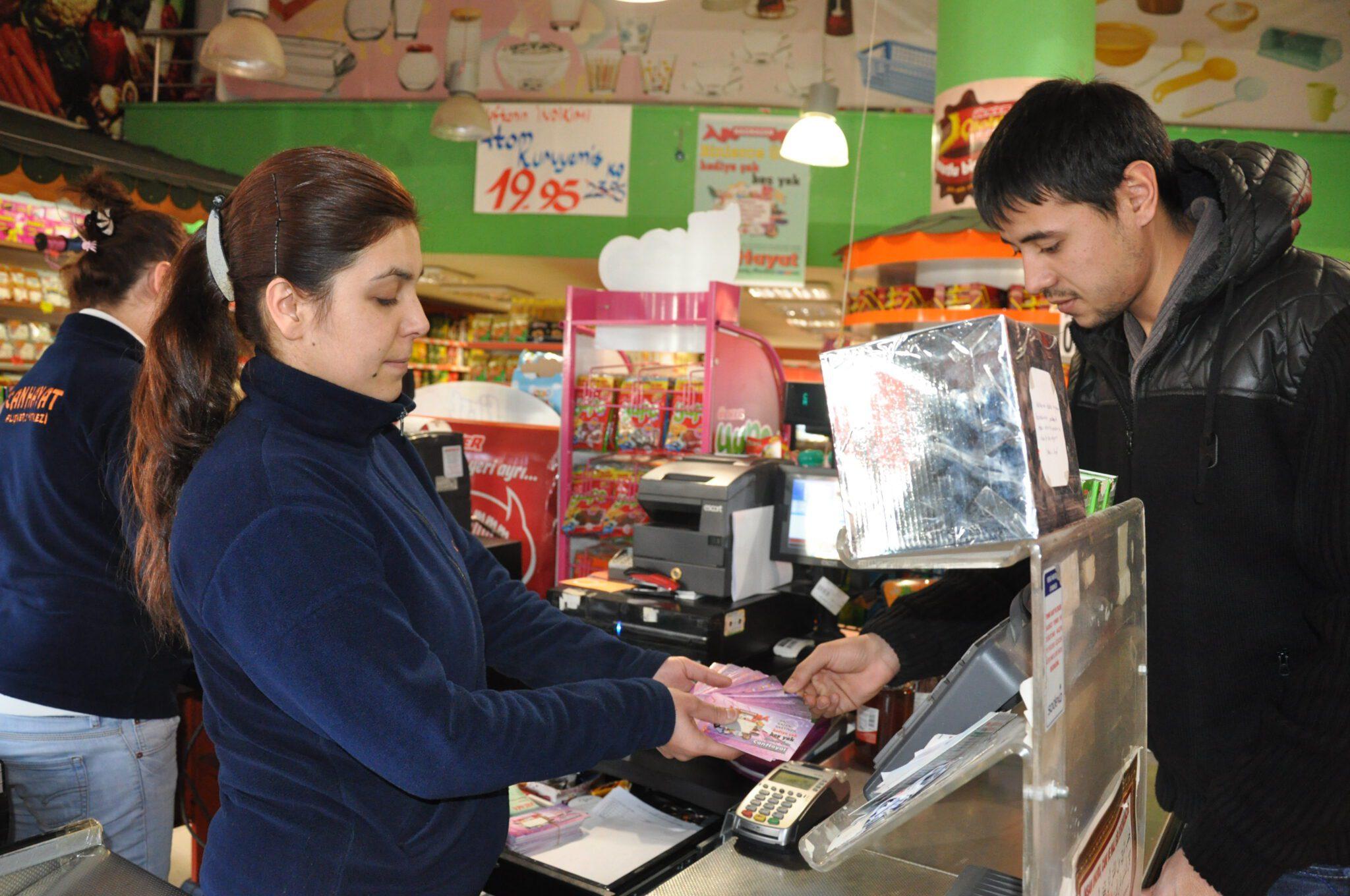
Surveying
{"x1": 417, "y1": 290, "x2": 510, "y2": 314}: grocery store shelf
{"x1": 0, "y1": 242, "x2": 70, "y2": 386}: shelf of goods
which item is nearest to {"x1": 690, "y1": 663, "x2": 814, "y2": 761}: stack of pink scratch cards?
{"x1": 0, "y1": 242, "x2": 70, "y2": 386}: shelf of goods

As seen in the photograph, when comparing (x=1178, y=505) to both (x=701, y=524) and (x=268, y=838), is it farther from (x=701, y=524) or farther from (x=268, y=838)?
(x=701, y=524)

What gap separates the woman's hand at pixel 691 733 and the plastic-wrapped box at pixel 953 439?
1.74 feet

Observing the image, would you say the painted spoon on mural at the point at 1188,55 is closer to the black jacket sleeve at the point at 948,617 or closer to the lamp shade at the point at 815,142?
the lamp shade at the point at 815,142

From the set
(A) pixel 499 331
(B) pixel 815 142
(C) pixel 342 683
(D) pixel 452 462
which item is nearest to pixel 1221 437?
(C) pixel 342 683

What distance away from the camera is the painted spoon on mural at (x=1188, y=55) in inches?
314

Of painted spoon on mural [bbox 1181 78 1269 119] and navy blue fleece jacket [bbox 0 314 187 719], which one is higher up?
painted spoon on mural [bbox 1181 78 1269 119]

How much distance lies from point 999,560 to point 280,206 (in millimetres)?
929

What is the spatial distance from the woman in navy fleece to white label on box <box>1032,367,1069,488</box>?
25.5 inches

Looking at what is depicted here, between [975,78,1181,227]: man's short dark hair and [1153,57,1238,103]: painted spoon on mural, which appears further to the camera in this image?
[1153,57,1238,103]: painted spoon on mural

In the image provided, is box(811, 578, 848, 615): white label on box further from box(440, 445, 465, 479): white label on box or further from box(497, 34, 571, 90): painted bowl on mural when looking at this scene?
box(497, 34, 571, 90): painted bowl on mural

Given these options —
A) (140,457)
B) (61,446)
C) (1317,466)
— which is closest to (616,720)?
A: (140,457)

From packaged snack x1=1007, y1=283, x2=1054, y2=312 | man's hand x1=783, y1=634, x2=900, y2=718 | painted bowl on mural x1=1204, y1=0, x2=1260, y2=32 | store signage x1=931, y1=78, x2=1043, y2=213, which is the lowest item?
man's hand x1=783, y1=634, x2=900, y2=718

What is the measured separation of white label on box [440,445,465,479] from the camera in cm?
380

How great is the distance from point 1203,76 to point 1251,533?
26.8ft
